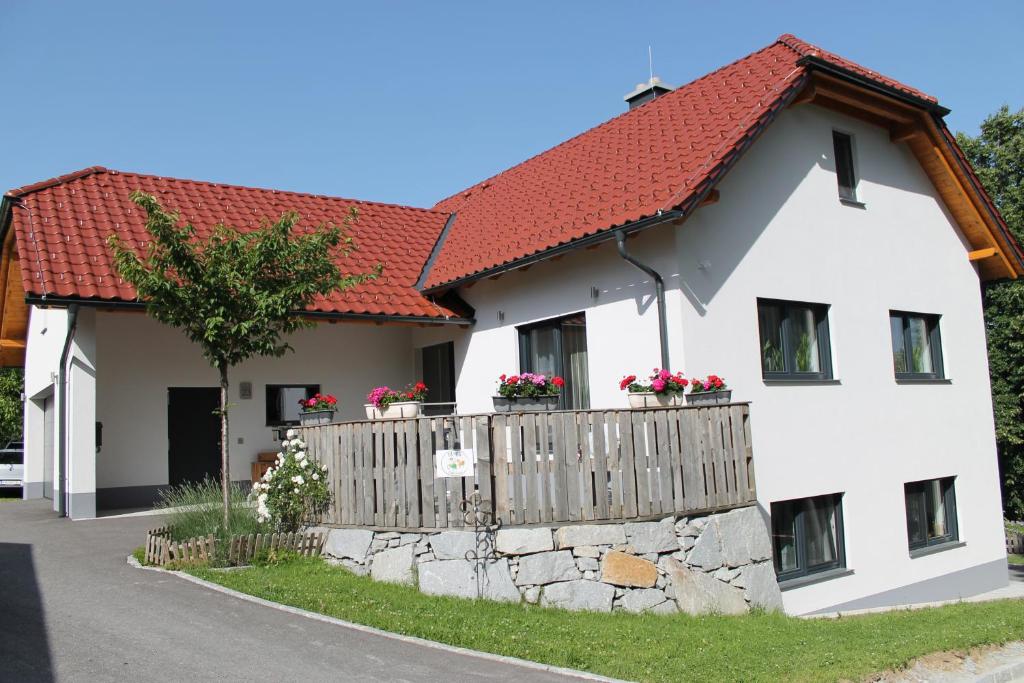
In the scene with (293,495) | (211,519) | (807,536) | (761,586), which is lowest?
(761,586)

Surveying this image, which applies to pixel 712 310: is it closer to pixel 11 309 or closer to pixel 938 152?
pixel 938 152

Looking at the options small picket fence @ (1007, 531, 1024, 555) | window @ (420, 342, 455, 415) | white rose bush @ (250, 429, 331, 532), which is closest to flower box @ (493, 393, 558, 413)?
white rose bush @ (250, 429, 331, 532)

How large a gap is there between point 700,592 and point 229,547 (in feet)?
17.6

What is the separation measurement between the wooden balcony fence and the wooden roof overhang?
598 cm

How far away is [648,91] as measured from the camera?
59.4 feet

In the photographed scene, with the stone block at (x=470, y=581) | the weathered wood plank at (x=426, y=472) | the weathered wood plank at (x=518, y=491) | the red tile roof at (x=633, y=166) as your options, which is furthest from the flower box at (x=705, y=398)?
the weathered wood plank at (x=426, y=472)

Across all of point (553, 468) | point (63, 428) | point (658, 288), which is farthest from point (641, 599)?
point (63, 428)

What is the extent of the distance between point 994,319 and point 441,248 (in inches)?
682

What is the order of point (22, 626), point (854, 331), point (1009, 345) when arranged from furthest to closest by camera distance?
point (1009, 345) < point (854, 331) < point (22, 626)

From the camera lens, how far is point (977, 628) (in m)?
9.44

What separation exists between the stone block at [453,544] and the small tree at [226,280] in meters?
Result: 2.89

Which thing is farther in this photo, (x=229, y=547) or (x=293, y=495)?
(x=293, y=495)

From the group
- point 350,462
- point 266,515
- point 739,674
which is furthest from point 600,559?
point 266,515

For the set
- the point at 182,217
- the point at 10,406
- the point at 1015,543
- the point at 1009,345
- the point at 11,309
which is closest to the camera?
the point at 182,217
